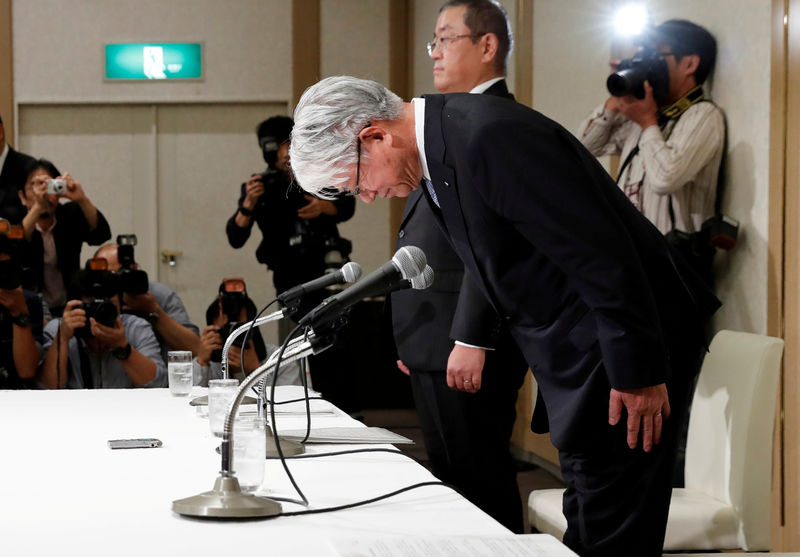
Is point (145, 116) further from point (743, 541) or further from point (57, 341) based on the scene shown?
point (743, 541)

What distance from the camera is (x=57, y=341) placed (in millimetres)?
3254

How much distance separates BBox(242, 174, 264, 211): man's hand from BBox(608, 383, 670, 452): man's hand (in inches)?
109

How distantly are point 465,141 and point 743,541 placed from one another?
3.59 ft

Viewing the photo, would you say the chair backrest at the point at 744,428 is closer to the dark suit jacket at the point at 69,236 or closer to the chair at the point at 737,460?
the chair at the point at 737,460

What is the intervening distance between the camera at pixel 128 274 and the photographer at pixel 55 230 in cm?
46

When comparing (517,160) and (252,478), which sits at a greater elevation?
(517,160)

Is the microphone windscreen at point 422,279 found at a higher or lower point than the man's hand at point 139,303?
higher

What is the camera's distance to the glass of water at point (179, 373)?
2.46 metres

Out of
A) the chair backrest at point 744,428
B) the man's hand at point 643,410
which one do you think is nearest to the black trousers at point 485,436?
the chair backrest at point 744,428

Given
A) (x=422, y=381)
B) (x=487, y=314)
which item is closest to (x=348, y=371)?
(x=422, y=381)

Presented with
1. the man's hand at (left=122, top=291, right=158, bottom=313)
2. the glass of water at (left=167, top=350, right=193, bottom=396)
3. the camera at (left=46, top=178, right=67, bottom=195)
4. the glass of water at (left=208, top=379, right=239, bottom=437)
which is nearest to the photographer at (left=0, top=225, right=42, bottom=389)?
the man's hand at (left=122, top=291, right=158, bottom=313)

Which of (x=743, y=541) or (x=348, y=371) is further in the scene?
(x=348, y=371)

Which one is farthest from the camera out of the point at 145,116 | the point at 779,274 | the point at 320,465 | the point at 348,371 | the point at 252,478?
the point at 145,116

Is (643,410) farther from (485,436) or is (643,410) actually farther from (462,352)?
(485,436)
